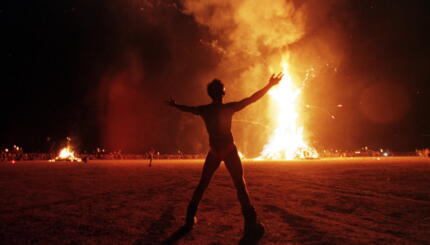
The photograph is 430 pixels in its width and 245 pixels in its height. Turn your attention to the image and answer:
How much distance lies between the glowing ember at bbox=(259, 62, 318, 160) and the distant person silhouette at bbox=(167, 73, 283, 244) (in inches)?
1500

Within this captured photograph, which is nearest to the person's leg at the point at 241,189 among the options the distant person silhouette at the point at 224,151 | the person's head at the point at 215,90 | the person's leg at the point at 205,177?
the distant person silhouette at the point at 224,151

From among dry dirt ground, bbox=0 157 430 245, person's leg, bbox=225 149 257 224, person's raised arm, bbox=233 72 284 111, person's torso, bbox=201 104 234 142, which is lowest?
dry dirt ground, bbox=0 157 430 245

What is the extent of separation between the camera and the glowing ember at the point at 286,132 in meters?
42.9

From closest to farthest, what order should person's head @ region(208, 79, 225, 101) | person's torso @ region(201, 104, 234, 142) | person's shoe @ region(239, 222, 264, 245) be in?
person's shoe @ region(239, 222, 264, 245), person's torso @ region(201, 104, 234, 142), person's head @ region(208, 79, 225, 101)

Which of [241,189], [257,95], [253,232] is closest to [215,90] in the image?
[257,95]

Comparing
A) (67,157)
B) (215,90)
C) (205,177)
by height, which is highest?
(215,90)

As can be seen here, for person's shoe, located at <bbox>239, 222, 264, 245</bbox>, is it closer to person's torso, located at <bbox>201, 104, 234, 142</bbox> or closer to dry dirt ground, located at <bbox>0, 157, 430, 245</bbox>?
dry dirt ground, located at <bbox>0, 157, 430, 245</bbox>

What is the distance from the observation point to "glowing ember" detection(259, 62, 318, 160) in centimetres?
4294

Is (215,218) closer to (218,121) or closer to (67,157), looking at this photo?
(218,121)

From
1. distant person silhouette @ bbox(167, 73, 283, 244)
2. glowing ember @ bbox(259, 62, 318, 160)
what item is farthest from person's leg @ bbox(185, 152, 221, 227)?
glowing ember @ bbox(259, 62, 318, 160)

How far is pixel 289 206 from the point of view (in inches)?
257

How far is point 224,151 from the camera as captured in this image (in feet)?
14.1

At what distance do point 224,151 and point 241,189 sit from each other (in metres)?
0.55

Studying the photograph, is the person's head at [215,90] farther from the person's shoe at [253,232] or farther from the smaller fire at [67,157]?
the smaller fire at [67,157]
